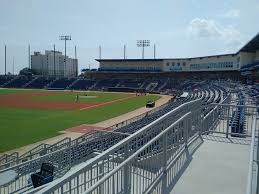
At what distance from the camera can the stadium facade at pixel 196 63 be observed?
6532cm

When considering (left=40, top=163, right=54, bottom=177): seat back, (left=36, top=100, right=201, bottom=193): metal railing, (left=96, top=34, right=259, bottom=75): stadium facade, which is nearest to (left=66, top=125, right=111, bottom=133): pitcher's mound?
(left=40, top=163, right=54, bottom=177): seat back

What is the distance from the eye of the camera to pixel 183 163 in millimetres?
7555

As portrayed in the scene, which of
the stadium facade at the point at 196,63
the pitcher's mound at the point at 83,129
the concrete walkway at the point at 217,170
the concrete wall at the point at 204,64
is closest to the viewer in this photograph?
the concrete walkway at the point at 217,170

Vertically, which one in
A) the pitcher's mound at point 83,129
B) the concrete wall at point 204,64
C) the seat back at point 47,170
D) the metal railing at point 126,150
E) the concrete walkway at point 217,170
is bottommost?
the pitcher's mound at point 83,129

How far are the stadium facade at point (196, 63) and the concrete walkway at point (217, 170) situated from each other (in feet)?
139

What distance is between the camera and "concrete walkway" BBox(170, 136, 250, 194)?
6.24m

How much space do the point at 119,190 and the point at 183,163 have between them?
116 inches

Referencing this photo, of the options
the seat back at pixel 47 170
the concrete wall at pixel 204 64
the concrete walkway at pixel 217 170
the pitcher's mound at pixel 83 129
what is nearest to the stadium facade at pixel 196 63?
the concrete wall at pixel 204 64

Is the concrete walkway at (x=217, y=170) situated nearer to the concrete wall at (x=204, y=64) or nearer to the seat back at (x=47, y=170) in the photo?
the seat back at (x=47, y=170)

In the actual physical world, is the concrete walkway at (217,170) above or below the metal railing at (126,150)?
below

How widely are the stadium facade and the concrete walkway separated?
1665 inches

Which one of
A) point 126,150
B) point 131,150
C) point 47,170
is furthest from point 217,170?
point 47,170

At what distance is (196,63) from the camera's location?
94.1 meters

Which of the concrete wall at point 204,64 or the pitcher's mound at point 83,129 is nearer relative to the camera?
the pitcher's mound at point 83,129
